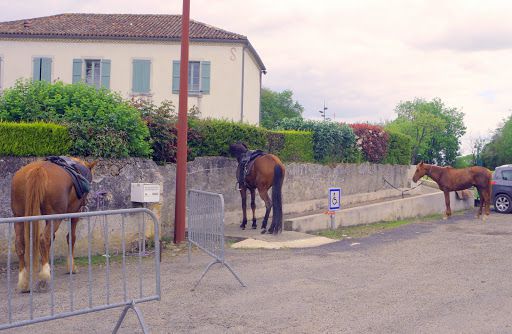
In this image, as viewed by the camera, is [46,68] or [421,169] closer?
[421,169]

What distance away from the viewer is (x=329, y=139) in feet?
62.7

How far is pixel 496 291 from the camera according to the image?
8.07 meters

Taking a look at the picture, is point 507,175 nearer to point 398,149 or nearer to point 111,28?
point 398,149

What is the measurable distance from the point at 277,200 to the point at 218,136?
8.15 ft

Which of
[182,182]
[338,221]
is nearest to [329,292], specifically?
[182,182]

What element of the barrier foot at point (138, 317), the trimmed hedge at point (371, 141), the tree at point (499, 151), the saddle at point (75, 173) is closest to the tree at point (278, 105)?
the tree at point (499, 151)

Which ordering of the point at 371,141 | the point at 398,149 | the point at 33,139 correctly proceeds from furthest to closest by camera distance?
1. the point at 398,149
2. the point at 371,141
3. the point at 33,139

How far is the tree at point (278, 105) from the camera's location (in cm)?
7531

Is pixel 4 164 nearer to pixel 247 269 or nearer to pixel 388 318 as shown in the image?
pixel 247 269

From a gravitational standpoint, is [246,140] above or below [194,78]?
below

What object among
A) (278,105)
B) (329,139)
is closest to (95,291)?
(329,139)

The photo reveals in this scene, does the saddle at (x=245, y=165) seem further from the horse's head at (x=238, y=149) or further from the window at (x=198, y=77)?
the window at (x=198, y=77)

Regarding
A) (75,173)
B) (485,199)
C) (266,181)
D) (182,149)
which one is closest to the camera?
(75,173)

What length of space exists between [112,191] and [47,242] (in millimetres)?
3248
